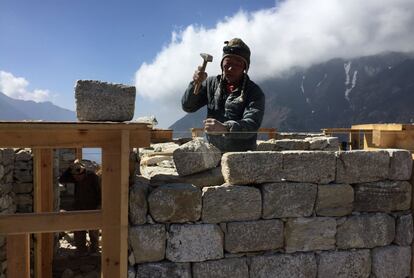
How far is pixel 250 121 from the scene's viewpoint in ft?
14.5

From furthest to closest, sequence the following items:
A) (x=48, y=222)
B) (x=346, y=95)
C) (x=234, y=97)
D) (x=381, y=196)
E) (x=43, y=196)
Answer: (x=346, y=95) < (x=43, y=196) < (x=234, y=97) < (x=381, y=196) < (x=48, y=222)

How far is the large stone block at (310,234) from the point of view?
4266 millimetres

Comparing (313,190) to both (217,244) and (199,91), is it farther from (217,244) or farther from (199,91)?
(199,91)

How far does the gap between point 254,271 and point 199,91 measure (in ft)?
7.91

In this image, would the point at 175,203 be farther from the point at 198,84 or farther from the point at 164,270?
the point at 198,84

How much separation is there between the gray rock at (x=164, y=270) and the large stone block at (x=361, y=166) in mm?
2053

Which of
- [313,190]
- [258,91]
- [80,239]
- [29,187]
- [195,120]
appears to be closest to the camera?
[313,190]

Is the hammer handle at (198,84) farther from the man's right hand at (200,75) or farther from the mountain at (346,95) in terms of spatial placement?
the mountain at (346,95)

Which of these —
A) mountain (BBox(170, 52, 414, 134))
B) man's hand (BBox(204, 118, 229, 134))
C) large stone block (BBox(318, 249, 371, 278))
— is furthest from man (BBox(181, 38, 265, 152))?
mountain (BBox(170, 52, 414, 134))

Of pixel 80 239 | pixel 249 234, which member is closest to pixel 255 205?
pixel 249 234

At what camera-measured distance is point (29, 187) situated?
8492mm

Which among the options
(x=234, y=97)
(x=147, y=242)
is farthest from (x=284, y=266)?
(x=234, y=97)

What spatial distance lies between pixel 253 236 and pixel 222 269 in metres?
0.49

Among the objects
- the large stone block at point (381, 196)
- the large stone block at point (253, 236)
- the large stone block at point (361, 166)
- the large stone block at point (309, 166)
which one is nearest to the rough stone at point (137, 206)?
the large stone block at point (253, 236)
